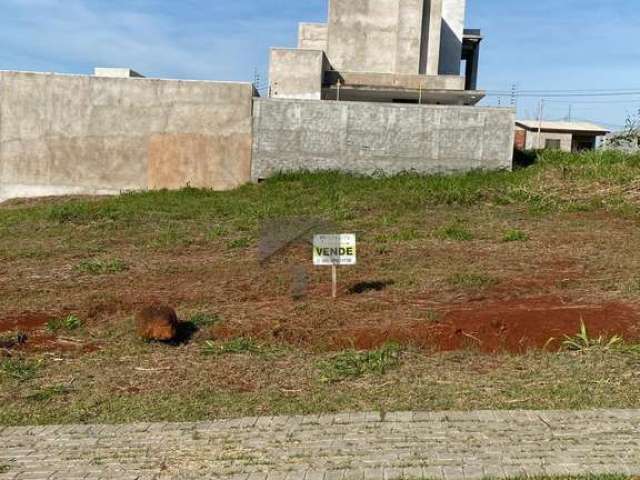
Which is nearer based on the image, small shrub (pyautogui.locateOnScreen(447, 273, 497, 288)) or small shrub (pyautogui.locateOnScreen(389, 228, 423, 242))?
small shrub (pyautogui.locateOnScreen(447, 273, 497, 288))

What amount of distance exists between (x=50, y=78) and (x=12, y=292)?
450 inches

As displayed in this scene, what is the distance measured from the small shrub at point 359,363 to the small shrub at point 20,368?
7.95 feet

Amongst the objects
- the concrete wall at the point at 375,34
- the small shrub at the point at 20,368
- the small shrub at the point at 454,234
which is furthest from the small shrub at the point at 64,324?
the concrete wall at the point at 375,34

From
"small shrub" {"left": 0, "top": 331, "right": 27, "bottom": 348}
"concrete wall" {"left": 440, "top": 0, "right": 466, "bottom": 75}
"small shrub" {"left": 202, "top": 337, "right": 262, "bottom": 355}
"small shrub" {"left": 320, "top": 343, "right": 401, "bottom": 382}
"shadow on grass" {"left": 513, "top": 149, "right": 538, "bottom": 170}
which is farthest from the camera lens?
"concrete wall" {"left": 440, "top": 0, "right": 466, "bottom": 75}

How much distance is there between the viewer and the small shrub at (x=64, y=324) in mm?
7164

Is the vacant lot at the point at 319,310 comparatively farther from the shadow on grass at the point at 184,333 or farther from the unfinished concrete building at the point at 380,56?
the unfinished concrete building at the point at 380,56

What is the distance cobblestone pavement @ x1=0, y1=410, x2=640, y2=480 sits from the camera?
389 cm

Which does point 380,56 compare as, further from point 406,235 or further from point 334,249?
point 334,249

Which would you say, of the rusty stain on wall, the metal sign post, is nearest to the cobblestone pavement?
the metal sign post

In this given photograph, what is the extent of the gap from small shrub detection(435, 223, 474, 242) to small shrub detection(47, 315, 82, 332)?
5973 mm

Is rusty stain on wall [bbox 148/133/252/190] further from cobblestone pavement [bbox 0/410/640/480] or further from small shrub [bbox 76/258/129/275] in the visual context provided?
cobblestone pavement [bbox 0/410/640/480]

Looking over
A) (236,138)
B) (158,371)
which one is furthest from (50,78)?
(158,371)

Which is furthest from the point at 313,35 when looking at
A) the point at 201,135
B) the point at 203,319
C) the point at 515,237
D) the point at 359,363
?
the point at 359,363

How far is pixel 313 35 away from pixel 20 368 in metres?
28.6
